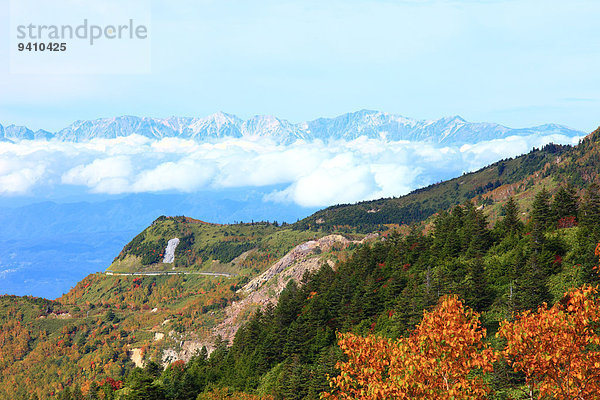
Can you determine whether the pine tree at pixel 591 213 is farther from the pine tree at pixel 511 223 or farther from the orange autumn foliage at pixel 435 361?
the orange autumn foliage at pixel 435 361

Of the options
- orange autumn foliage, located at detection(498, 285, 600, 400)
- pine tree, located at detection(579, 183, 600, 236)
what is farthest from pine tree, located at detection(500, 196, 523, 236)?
orange autumn foliage, located at detection(498, 285, 600, 400)

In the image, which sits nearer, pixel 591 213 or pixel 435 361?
pixel 435 361

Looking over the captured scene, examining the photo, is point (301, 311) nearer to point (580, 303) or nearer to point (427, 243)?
point (427, 243)

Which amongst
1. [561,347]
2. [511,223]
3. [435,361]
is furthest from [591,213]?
[435,361]

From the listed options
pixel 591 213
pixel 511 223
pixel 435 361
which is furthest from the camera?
pixel 511 223

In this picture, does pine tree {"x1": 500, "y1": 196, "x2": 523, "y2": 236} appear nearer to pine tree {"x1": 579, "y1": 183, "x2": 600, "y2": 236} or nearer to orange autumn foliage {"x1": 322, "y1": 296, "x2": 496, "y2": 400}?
pine tree {"x1": 579, "y1": 183, "x2": 600, "y2": 236}

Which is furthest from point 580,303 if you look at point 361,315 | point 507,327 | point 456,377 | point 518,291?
point 361,315

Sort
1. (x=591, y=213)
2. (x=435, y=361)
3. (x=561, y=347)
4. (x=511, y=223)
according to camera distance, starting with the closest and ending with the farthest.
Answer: (x=561, y=347) < (x=435, y=361) < (x=591, y=213) < (x=511, y=223)

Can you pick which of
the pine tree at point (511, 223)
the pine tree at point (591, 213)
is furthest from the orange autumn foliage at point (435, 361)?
the pine tree at point (511, 223)

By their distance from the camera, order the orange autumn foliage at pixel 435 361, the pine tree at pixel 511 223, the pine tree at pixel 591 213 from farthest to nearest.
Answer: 1. the pine tree at pixel 511 223
2. the pine tree at pixel 591 213
3. the orange autumn foliage at pixel 435 361

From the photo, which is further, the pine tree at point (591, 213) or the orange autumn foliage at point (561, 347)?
the pine tree at point (591, 213)

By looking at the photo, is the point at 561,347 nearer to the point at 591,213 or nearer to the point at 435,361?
the point at 435,361

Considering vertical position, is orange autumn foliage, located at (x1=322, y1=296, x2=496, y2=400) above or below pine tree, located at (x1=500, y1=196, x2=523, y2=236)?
below

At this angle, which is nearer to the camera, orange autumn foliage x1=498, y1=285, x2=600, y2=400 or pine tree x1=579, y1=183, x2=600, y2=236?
orange autumn foliage x1=498, y1=285, x2=600, y2=400
